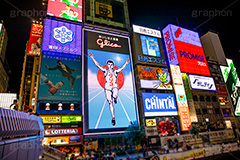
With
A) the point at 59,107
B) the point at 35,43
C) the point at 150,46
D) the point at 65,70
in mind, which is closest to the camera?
the point at 59,107

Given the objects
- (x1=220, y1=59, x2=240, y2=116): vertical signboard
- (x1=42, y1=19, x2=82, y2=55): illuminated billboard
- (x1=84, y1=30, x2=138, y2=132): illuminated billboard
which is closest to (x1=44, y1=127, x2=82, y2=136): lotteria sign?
(x1=84, y1=30, x2=138, y2=132): illuminated billboard

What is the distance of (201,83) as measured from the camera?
4494 centimetres

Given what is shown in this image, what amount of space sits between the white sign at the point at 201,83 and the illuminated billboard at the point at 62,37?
31033 mm

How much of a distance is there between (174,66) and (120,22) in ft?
59.9

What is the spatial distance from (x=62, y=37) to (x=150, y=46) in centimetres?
2110

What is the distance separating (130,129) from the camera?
2625 centimetres

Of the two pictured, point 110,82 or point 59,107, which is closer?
point 59,107

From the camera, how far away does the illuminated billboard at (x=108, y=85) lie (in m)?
28.2

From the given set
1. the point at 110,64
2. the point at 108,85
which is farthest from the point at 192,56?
the point at 108,85

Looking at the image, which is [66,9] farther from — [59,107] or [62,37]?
[59,107]

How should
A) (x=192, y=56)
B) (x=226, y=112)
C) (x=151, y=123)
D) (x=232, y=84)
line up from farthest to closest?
(x=232, y=84), (x=226, y=112), (x=192, y=56), (x=151, y=123)

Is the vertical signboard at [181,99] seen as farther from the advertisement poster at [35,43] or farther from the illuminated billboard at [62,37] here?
the advertisement poster at [35,43]

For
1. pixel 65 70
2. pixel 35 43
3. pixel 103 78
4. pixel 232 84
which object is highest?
pixel 35 43

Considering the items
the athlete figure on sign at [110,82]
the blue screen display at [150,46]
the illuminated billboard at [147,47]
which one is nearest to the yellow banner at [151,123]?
the athlete figure on sign at [110,82]
